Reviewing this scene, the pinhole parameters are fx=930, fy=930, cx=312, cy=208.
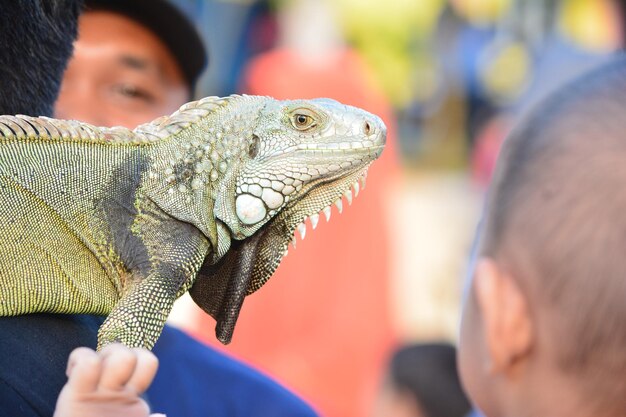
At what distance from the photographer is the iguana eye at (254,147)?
6.00 ft

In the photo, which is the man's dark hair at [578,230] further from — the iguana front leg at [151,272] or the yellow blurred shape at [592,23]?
the yellow blurred shape at [592,23]

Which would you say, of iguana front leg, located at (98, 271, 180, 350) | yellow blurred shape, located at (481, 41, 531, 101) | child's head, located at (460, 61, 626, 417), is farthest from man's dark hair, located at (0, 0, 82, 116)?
yellow blurred shape, located at (481, 41, 531, 101)

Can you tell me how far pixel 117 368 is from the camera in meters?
1.27

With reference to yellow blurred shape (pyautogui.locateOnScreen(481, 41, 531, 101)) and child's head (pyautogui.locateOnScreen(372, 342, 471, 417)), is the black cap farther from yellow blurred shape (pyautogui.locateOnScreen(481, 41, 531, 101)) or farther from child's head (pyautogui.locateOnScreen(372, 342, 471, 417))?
yellow blurred shape (pyautogui.locateOnScreen(481, 41, 531, 101))

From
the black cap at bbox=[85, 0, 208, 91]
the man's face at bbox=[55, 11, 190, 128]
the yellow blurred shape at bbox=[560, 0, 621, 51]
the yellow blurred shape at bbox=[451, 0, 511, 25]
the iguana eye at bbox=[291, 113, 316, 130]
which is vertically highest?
the iguana eye at bbox=[291, 113, 316, 130]

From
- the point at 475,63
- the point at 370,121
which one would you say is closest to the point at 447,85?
the point at 475,63

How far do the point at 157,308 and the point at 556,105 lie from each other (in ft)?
2.50

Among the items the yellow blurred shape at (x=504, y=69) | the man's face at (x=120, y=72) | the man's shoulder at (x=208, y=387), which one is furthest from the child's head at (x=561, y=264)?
A: the yellow blurred shape at (x=504, y=69)

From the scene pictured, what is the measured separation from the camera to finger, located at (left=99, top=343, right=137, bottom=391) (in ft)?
4.16

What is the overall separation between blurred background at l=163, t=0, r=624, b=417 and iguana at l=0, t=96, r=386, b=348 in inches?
17.2

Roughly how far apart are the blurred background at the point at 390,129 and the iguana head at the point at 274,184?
0.38m

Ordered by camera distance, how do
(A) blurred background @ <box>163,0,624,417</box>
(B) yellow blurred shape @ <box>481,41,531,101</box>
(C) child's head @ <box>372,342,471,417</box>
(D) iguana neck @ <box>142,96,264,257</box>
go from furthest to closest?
(B) yellow blurred shape @ <box>481,41,531,101</box> < (A) blurred background @ <box>163,0,624,417</box> < (C) child's head @ <box>372,342,471,417</box> < (D) iguana neck @ <box>142,96,264,257</box>

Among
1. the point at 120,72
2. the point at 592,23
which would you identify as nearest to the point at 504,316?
the point at 120,72

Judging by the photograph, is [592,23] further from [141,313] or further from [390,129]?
[141,313]
